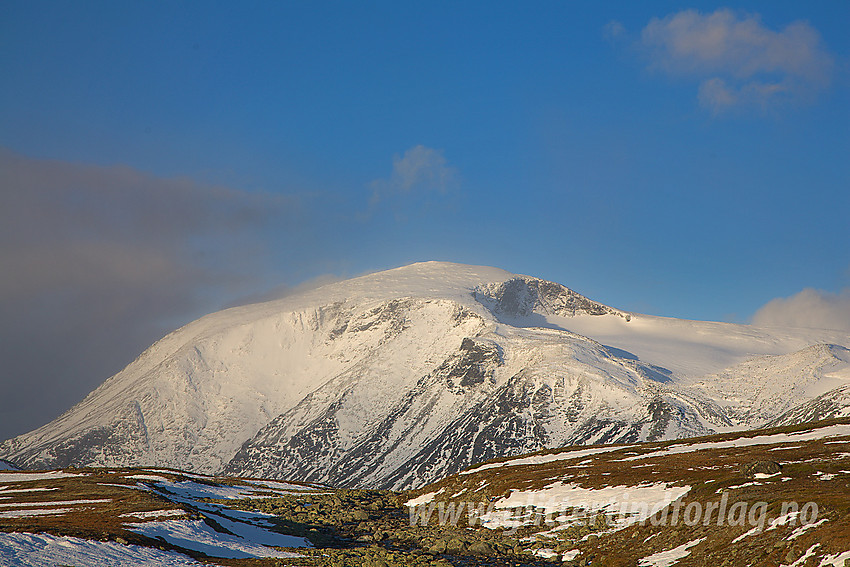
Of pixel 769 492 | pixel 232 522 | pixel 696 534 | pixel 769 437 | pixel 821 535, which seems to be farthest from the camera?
pixel 769 437

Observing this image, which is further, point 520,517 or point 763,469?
point 520,517

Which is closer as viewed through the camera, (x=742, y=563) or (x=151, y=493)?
(x=742, y=563)

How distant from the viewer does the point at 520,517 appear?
67188 millimetres

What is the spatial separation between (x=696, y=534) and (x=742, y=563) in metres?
7.56

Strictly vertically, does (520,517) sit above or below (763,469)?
below

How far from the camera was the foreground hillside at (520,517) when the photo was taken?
4525 centimetres

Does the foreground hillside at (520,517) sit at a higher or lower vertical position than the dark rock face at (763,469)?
lower

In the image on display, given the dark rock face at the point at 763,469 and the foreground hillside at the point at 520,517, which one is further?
the dark rock face at the point at 763,469

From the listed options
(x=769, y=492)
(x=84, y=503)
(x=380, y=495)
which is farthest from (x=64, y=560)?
(x=380, y=495)

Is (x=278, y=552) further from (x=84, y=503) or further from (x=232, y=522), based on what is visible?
(x=84, y=503)

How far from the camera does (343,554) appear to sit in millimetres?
53125

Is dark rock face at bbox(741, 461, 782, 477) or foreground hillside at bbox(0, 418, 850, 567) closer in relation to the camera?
foreground hillside at bbox(0, 418, 850, 567)

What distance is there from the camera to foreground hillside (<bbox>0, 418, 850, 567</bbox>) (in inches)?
1781

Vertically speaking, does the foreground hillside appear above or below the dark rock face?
below
